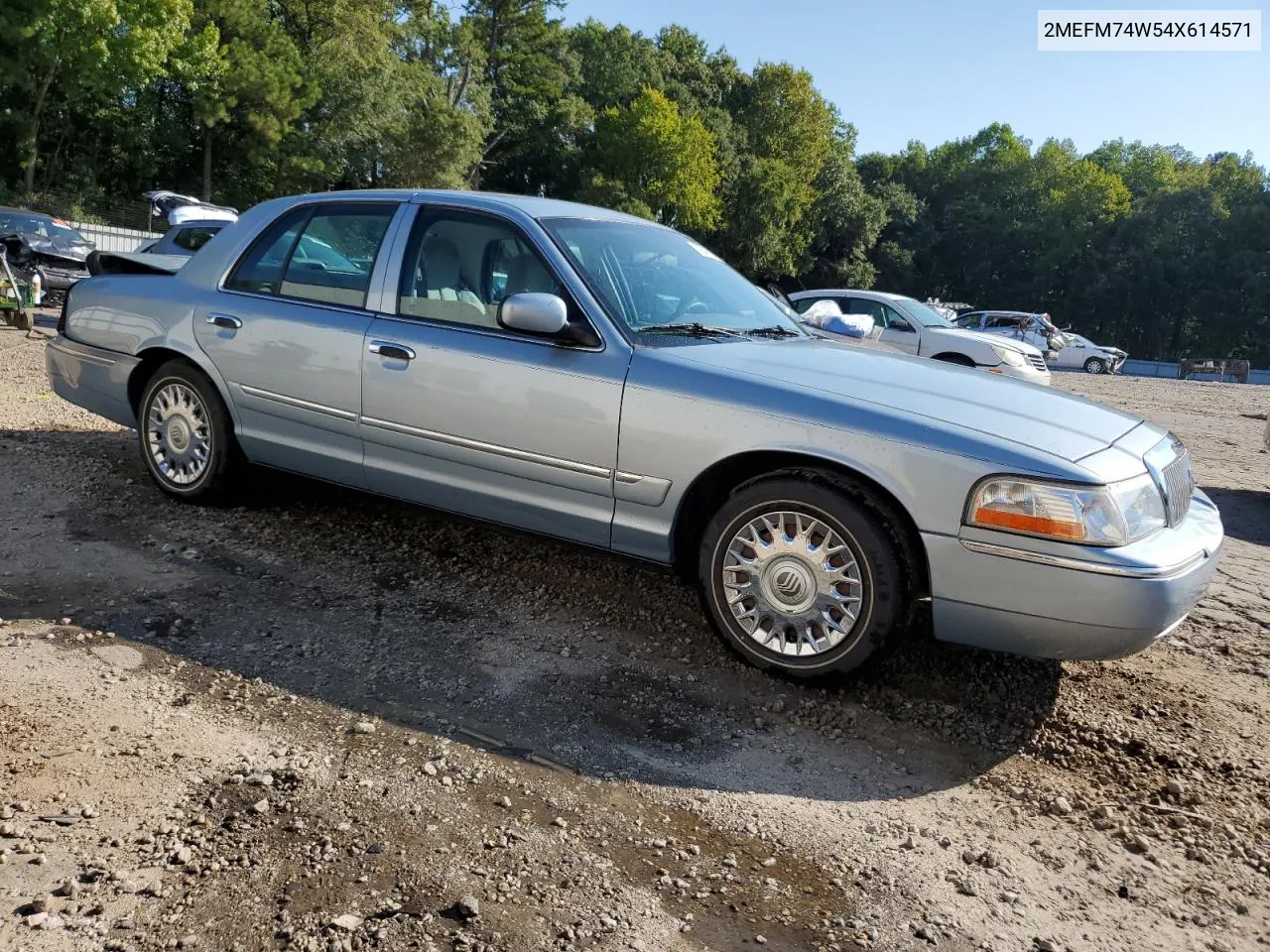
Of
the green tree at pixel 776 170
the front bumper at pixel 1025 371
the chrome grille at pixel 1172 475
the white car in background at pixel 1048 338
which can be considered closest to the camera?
the chrome grille at pixel 1172 475

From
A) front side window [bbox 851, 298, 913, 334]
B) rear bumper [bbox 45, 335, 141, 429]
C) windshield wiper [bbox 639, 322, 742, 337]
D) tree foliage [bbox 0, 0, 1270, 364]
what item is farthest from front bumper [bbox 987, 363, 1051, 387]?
rear bumper [bbox 45, 335, 141, 429]

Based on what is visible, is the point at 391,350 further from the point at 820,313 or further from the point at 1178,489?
the point at 820,313

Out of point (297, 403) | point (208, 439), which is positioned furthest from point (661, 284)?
point (208, 439)

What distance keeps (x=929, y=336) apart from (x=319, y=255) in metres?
11.1

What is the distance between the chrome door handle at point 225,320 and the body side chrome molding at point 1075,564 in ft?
11.3

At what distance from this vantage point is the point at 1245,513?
766cm

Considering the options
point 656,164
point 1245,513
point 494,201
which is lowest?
point 1245,513

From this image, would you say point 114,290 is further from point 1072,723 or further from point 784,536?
point 1072,723

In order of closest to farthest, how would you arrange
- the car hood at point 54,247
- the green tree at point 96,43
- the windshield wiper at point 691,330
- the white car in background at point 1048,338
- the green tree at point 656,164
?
the windshield wiper at point 691,330 < the car hood at point 54,247 < the green tree at point 96,43 < the white car in background at point 1048,338 < the green tree at point 656,164

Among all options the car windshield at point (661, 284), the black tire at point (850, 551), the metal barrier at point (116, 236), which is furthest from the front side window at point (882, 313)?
the metal barrier at point (116, 236)

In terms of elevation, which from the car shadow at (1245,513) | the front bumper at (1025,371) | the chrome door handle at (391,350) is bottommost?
the car shadow at (1245,513)

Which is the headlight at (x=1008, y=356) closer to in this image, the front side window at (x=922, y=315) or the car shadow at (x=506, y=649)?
the front side window at (x=922, y=315)

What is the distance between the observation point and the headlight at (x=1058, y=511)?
3154 millimetres

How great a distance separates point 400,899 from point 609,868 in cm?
51
